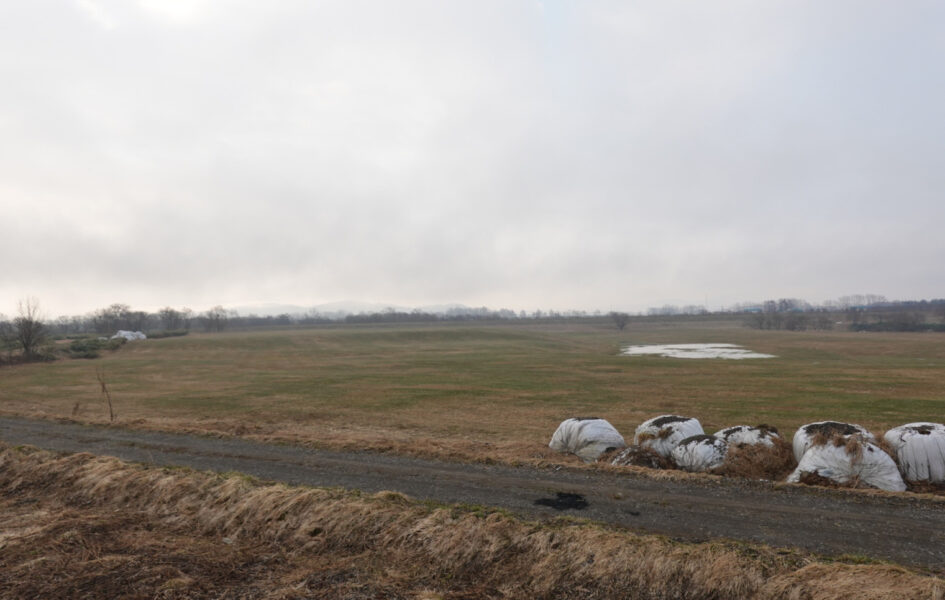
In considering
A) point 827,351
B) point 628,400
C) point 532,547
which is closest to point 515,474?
point 532,547

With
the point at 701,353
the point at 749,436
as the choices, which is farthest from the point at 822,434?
the point at 701,353

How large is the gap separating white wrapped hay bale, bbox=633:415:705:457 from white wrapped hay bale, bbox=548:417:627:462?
78 cm

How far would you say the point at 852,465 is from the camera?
10695 mm

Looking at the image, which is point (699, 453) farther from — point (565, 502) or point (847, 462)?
point (565, 502)

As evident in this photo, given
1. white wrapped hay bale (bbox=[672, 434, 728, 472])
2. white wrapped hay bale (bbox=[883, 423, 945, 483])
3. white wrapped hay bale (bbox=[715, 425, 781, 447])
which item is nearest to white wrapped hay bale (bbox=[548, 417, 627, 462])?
white wrapped hay bale (bbox=[672, 434, 728, 472])

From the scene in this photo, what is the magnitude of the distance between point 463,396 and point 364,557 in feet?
75.9

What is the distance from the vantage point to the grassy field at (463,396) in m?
20.6

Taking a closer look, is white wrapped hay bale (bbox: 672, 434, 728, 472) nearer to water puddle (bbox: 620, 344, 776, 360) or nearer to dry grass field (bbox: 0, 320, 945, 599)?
dry grass field (bbox: 0, 320, 945, 599)

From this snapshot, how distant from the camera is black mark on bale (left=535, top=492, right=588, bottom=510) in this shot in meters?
9.49

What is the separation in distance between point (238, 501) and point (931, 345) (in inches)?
3668

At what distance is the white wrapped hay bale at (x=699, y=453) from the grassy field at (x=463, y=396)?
4.35 meters

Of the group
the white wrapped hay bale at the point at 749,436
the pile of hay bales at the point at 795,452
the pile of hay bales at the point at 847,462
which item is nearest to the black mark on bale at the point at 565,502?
the pile of hay bales at the point at 795,452

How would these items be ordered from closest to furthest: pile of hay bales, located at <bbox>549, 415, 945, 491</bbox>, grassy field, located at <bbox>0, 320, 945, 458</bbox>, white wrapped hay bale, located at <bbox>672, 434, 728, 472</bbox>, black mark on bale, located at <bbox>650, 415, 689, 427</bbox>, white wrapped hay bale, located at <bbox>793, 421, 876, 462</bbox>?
pile of hay bales, located at <bbox>549, 415, 945, 491</bbox>
white wrapped hay bale, located at <bbox>793, 421, 876, 462</bbox>
white wrapped hay bale, located at <bbox>672, 434, 728, 472</bbox>
black mark on bale, located at <bbox>650, 415, 689, 427</bbox>
grassy field, located at <bbox>0, 320, 945, 458</bbox>

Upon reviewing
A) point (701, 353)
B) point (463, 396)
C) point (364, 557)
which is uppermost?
point (364, 557)
